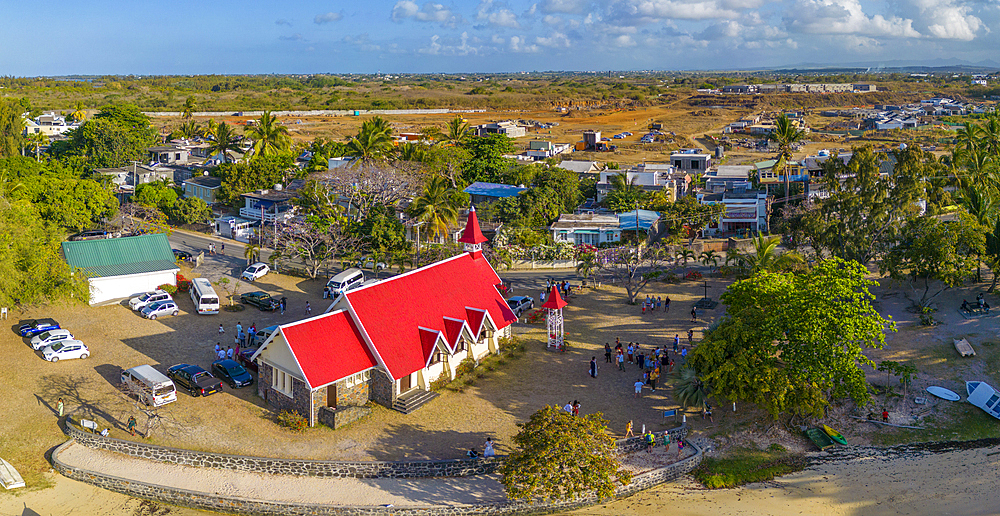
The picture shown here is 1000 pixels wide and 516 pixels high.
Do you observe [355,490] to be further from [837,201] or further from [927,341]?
[837,201]

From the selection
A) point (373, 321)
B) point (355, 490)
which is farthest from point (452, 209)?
point (355, 490)

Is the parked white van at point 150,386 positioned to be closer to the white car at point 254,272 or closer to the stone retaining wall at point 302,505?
the stone retaining wall at point 302,505

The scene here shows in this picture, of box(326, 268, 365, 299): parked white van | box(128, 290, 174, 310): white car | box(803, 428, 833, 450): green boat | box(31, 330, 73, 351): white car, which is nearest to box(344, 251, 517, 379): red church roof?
box(326, 268, 365, 299): parked white van

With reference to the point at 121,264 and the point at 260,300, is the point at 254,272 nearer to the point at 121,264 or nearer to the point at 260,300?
the point at 260,300

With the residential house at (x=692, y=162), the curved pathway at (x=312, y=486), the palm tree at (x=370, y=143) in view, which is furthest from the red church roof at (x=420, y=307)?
the residential house at (x=692, y=162)

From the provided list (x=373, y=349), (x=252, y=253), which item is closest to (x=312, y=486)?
(x=373, y=349)
